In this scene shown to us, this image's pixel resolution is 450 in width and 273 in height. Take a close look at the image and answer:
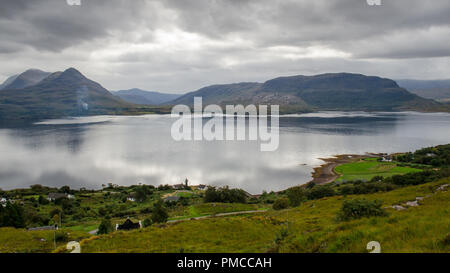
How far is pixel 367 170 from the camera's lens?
57.4m

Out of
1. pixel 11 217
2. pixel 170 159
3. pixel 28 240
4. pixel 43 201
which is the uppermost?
pixel 28 240

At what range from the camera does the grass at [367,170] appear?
52969mm

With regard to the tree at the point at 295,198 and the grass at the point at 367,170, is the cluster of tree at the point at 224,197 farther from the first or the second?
the grass at the point at 367,170

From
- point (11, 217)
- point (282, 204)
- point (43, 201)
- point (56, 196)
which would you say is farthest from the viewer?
point (56, 196)

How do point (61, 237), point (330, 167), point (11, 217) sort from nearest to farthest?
point (61, 237) → point (11, 217) → point (330, 167)

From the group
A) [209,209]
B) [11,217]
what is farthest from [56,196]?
[209,209]

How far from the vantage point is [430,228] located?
6121 mm

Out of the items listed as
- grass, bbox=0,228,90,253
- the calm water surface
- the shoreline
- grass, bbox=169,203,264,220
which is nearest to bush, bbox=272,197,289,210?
grass, bbox=169,203,264,220

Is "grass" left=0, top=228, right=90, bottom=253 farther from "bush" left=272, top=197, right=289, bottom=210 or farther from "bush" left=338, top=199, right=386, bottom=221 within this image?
"bush" left=272, top=197, right=289, bottom=210

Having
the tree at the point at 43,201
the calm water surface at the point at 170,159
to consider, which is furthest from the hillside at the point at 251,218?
the calm water surface at the point at 170,159

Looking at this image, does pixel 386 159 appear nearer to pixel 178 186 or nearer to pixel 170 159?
pixel 178 186
